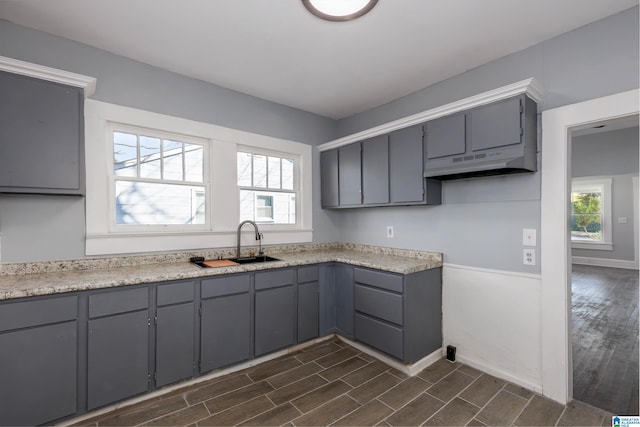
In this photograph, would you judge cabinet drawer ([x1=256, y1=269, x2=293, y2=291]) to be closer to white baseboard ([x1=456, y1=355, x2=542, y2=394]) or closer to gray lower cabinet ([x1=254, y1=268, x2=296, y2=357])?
gray lower cabinet ([x1=254, y1=268, x2=296, y2=357])

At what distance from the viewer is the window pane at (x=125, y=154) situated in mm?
2557

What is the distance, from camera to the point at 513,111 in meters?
2.16

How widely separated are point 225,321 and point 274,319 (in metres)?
0.48

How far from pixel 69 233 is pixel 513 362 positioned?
370 cm

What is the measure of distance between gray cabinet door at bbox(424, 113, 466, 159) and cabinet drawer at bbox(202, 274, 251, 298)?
2011 mm

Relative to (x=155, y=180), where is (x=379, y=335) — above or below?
below

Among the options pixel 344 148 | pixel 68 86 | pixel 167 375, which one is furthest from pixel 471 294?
pixel 68 86

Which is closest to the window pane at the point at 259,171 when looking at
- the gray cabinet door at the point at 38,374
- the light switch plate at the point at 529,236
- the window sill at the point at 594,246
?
the gray cabinet door at the point at 38,374

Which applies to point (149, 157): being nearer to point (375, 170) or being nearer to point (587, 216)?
point (375, 170)

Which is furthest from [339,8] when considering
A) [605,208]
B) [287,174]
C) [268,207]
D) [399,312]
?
[605,208]

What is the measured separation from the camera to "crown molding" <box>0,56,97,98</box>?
1.86 m

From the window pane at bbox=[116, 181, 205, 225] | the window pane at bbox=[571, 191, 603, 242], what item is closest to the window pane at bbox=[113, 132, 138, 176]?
the window pane at bbox=[116, 181, 205, 225]

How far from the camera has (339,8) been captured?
6.01ft

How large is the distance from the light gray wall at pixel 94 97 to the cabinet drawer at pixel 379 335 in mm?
2361
